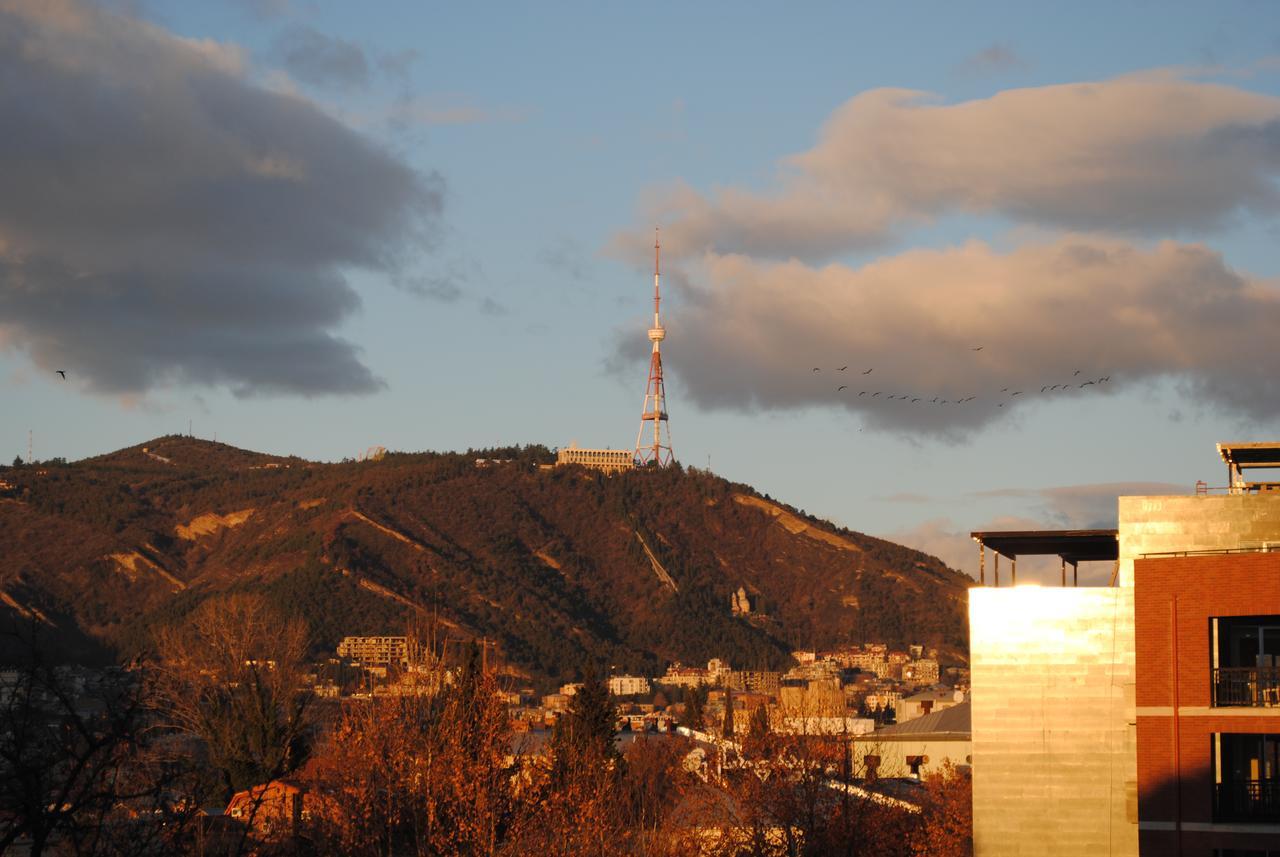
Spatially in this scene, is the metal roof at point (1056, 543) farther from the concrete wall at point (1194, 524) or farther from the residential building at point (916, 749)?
the residential building at point (916, 749)

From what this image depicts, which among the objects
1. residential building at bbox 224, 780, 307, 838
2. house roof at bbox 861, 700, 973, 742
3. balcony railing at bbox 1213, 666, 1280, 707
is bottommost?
residential building at bbox 224, 780, 307, 838

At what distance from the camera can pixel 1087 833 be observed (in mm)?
38250

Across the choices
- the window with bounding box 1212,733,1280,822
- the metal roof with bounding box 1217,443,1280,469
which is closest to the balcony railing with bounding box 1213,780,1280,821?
the window with bounding box 1212,733,1280,822

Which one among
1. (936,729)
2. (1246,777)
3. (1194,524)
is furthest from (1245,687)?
(936,729)

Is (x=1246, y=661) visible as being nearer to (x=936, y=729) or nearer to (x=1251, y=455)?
(x=1251, y=455)

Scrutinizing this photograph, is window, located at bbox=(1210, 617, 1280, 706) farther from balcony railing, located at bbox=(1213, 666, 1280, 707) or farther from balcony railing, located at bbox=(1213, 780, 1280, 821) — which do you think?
balcony railing, located at bbox=(1213, 780, 1280, 821)

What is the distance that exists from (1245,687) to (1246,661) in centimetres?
146

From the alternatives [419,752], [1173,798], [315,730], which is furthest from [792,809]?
[315,730]

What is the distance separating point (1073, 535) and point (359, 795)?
67.7 ft

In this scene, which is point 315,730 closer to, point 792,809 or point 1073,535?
point 792,809

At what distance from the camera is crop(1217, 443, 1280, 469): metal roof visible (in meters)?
40.8

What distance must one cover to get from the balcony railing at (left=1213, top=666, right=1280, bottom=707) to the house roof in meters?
60.2

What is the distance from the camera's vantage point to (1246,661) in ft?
120

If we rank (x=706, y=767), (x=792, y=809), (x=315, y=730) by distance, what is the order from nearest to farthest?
1. (x=792, y=809)
2. (x=706, y=767)
3. (x=315, y=730)
